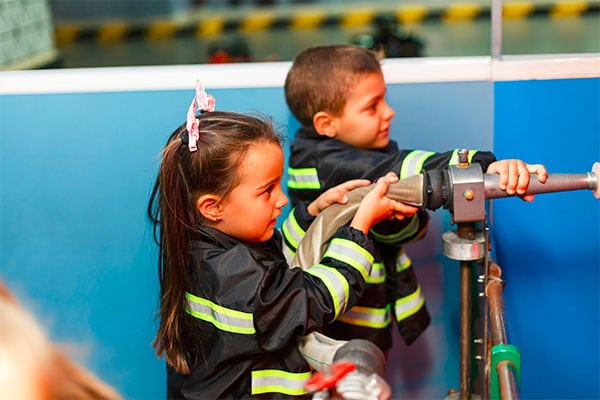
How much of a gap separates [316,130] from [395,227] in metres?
0.25

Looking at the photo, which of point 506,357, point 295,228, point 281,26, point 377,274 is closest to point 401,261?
point 377,274

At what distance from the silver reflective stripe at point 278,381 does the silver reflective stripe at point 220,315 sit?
0.11 meters

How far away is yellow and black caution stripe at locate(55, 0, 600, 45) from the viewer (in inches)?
307

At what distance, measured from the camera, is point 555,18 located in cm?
782

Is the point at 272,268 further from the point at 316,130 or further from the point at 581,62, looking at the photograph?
the point at 581,62

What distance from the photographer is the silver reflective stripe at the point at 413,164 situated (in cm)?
160

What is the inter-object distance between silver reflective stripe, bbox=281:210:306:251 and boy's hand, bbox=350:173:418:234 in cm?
21

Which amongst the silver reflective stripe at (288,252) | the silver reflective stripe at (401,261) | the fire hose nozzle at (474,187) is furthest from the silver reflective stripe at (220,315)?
the silver reflective stripe at (401,261)

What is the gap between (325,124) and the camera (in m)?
1.73

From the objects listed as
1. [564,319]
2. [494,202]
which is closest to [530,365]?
[564,319]

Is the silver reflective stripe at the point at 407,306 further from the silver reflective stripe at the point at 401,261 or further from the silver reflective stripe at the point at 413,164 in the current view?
the silver reflective stripe at the point at 413,164

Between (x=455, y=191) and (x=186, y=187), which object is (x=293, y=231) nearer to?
(x=186, y=187)

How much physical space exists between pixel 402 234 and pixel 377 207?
257 mm

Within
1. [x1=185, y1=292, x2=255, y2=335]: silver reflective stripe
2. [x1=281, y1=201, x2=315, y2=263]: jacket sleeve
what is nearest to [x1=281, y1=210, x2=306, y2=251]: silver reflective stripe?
[x1=281, y1=201, x2=315, y2=263]: jacket sleeve
